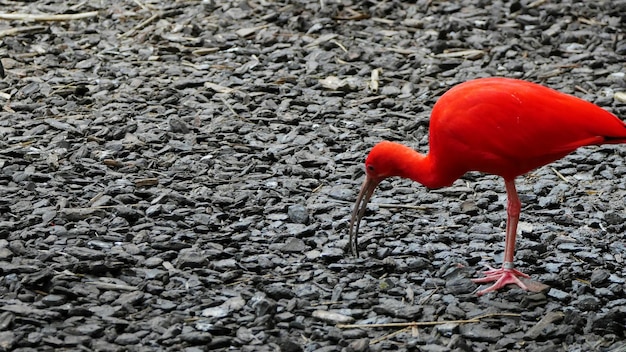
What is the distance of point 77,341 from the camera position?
3924 mm

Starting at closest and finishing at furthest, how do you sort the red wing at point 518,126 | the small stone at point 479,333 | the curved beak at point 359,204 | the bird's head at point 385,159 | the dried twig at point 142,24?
the small stone at point 479,333 < the red wing at point 518,126 < the bird's head at point 385,159 < the curved beak at point 359,204 < the dried twig at point 142,24

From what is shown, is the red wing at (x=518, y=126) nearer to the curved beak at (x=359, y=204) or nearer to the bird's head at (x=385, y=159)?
the bird's head at (x=385, y=159)

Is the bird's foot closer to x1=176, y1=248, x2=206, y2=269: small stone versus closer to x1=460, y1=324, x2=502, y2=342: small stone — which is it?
x1=460, y1=324, x2=502, y2=342: small stone

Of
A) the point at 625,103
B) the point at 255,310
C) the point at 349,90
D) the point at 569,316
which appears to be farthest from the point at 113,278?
the point at 625,103

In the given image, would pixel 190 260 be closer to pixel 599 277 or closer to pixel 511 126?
pixel 511 126

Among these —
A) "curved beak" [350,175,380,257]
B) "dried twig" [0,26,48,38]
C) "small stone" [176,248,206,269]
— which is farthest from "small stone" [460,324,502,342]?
"dried twig" [0,26,48,38]

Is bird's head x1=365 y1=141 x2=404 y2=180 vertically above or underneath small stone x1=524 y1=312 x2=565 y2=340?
above

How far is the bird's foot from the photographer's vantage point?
4.55 metres

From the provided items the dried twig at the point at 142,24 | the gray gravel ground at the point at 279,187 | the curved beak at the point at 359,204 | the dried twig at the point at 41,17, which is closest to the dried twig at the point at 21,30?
the gray gravel ground at the point at 279,187

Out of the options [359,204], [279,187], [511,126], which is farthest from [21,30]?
[511,126]

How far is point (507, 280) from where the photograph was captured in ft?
15.0

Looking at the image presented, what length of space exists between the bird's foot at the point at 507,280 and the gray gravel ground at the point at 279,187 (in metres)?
0.07

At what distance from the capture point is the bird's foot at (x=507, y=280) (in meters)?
4.55

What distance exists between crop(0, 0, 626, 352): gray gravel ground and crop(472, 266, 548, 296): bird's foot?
0.22ft
